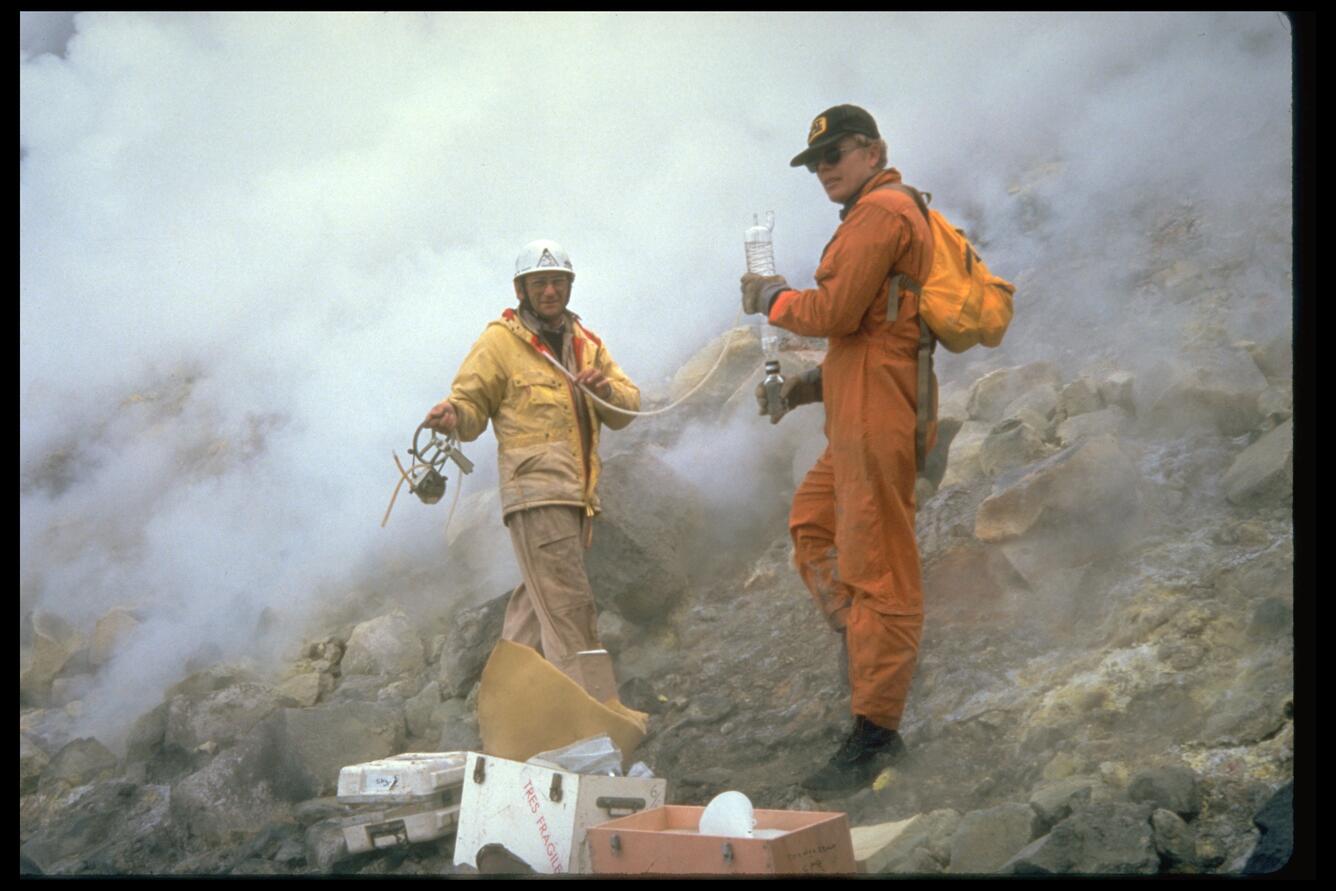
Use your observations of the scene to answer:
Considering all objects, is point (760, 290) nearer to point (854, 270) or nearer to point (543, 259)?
point (854, 270)

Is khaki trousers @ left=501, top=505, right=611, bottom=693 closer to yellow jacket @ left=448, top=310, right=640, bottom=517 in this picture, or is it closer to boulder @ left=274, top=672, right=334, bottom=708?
yellow jacket @ left=448, top=310, right=640, bottom=517

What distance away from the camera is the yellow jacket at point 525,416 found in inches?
201

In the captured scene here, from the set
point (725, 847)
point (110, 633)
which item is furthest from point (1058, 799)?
point (110, 633)

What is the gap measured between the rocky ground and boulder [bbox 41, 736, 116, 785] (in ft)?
0.05

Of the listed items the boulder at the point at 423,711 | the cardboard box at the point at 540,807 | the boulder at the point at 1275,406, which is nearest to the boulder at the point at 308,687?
the boulder at the point at 423,711

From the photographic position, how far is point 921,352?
13.3 feet

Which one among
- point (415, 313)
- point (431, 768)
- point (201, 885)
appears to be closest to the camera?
point (201, 885)

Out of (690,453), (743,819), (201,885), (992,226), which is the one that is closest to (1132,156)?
(992,226)

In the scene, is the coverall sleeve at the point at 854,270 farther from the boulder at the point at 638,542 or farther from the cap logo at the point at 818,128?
the boulder at the point at 638,542

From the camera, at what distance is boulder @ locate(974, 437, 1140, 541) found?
479 cm

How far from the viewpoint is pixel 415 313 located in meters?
8.09

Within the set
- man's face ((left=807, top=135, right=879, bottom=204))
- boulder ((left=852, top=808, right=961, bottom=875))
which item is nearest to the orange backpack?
man's face ((left=807, top=135, right=879, bottom=204))
